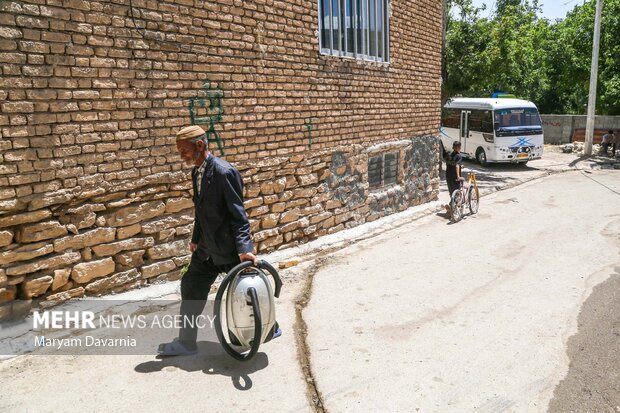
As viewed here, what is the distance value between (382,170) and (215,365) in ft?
19.6

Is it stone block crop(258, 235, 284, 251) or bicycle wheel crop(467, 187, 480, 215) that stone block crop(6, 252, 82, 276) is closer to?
stone block crop(258, 235, 284, 251)

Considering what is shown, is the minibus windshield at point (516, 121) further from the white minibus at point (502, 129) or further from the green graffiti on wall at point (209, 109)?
the green graffiti on wall at point (209, 109)

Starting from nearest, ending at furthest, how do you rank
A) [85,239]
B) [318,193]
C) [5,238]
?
[5,238] < [85,239] < [318,193]

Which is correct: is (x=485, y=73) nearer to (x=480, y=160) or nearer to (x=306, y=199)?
(x=480, y=160)

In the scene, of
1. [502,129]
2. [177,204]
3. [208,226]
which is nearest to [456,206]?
[177,204]

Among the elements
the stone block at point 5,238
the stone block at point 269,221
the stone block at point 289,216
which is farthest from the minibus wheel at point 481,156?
the stone block at point 5,238

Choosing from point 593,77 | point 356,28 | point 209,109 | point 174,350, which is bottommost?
point 174,350

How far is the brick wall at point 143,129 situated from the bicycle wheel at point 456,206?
254cm

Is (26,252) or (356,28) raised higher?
(356,28)

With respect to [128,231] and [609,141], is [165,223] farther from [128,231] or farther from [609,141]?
[609,141]

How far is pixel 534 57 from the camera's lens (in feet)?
109

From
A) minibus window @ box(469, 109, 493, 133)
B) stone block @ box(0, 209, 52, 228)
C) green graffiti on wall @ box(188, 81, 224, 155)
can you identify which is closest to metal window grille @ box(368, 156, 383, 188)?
green graffiti on wall @ box(188, 81, 224, 155)

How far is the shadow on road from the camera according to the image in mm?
3967

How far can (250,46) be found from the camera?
6348 mm
